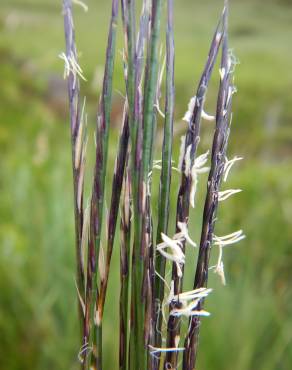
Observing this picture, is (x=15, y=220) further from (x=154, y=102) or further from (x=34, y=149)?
(x=154, y=102)

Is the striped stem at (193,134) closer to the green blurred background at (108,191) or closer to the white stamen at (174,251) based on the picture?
the white stamen at (174,251)

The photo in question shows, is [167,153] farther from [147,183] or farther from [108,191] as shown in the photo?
[108,191]

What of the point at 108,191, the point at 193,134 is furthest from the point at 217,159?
the point at 108,191

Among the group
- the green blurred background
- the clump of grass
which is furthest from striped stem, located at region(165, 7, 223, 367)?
the green blurred background

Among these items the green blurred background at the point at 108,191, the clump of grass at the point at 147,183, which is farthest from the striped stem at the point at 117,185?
the green blurred background at the point at 108,191

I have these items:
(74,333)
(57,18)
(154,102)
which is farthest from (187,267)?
(57,18)

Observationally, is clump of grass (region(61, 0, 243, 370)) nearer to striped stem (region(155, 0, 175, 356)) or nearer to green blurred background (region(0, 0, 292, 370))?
striped stem (region(155, 0, 175, 356))
